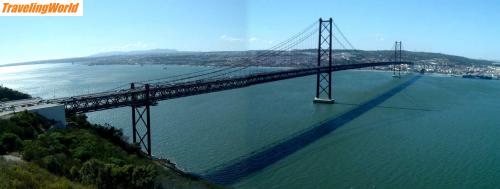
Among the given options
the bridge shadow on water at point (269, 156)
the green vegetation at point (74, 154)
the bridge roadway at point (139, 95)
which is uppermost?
the bridge roadway at point (139, 95)

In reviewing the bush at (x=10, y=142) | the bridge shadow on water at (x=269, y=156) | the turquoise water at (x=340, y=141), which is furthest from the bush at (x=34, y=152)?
the turquoise water at (x=340, y=141)

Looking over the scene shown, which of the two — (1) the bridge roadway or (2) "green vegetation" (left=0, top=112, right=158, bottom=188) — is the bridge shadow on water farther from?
(1) the bridge roadway

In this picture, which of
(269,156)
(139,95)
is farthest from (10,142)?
(269,156)

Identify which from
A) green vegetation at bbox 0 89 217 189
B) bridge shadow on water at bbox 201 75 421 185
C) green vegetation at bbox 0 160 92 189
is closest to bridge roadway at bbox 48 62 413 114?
green vegetation at bbox 0 89 217 189

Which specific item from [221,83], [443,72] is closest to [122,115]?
[221,83]

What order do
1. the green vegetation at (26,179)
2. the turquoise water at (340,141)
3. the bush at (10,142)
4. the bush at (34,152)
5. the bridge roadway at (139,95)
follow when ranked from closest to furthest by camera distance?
1. the green vegetation at (26,179)
2. the bush at (34,152)
3. the bush at (10,142)
4. the turquoise water at (340,141)
5. the bridge roadway at (139,95)

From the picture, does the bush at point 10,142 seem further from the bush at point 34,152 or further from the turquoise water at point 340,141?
the turquoise water at point 340,141

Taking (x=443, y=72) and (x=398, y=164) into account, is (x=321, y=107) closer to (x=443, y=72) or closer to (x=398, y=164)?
(x=398, y=164)

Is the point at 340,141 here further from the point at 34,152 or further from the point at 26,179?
the point at 26,179

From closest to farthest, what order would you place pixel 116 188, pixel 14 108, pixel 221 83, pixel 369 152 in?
pixel 116 188 → pixel 14 108 → pixel 369 152 → pixel 221 83
